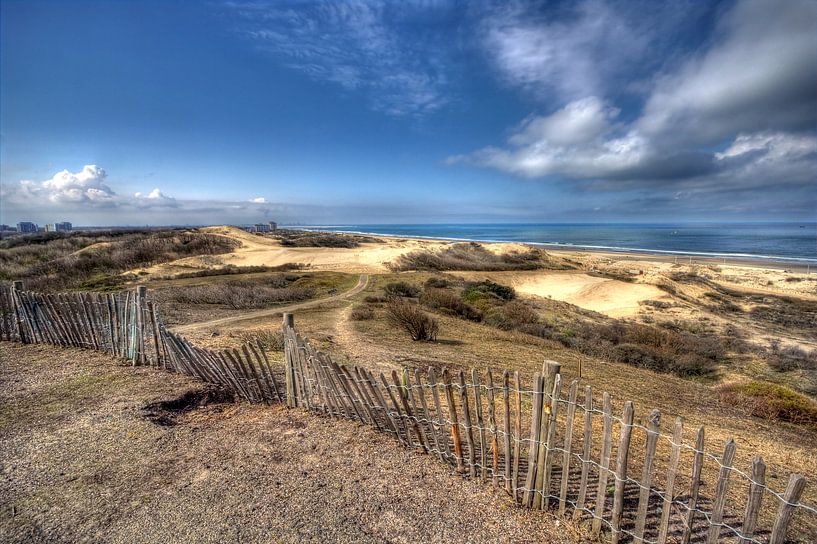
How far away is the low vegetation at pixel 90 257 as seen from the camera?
23014 millimetres

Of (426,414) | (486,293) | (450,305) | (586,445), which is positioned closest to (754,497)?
(586,445)

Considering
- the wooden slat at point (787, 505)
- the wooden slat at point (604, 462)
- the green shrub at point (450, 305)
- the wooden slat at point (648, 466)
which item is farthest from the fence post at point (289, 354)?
the green shrub at point (450, 305)

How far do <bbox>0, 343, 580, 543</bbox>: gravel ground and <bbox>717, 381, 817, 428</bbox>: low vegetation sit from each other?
7435mm

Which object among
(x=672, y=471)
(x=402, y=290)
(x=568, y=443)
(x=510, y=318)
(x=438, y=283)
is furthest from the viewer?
(x=438, y=283)

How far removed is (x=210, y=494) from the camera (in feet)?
14.1

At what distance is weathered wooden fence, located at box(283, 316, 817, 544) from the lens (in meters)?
2.97

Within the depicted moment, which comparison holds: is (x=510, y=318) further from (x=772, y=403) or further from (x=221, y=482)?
(x=221, y=482)

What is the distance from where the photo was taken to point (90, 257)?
30.4 m

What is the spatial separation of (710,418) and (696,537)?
16.4 ft

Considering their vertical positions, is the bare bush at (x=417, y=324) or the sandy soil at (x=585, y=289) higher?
the bare bush at (x=417, y=324)

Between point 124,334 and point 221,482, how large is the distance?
5.61 meters

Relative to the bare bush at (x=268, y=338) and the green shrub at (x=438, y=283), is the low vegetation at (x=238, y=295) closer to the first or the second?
the bare bush at (x=268, y=338)

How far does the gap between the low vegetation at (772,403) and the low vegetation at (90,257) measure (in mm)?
26207

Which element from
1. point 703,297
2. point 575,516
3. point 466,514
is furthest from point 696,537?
point 703,297
